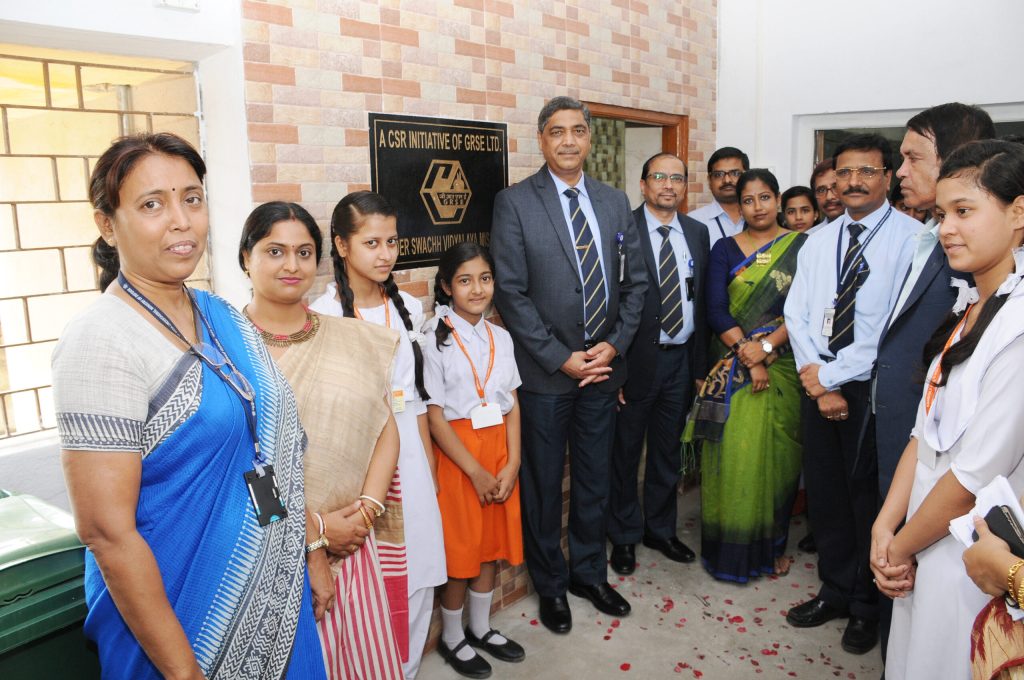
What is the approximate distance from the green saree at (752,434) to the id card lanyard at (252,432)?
258 cm

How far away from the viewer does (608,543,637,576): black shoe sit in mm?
3871

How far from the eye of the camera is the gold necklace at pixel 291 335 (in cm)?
215

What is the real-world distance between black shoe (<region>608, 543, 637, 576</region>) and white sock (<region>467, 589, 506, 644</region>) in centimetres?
91

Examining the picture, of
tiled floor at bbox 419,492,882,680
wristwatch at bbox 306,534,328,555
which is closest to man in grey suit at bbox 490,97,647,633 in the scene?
tiled floor at bbox 419,492,882,680

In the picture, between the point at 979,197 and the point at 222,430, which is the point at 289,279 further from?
the point at 979,197

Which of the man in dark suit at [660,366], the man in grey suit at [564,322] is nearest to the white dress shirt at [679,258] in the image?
the man in dark suit at [660,366]

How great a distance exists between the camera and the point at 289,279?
7.07ft

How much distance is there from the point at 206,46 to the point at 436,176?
99cm

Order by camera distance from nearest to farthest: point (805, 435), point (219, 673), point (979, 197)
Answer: point (219, 673) < point (979, 197) < point (805, 435)

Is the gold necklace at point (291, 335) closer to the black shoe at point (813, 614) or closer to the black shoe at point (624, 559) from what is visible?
the black shoe at point (624, 559)

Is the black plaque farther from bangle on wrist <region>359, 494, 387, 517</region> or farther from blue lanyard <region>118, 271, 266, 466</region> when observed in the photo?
blue lanyard <region>118, 271, 266, 466</region>

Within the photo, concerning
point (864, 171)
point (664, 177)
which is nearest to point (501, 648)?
point (664, 177)

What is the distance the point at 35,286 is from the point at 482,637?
2.15 m

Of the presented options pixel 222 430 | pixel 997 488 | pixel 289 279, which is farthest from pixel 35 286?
pixel 997 488
